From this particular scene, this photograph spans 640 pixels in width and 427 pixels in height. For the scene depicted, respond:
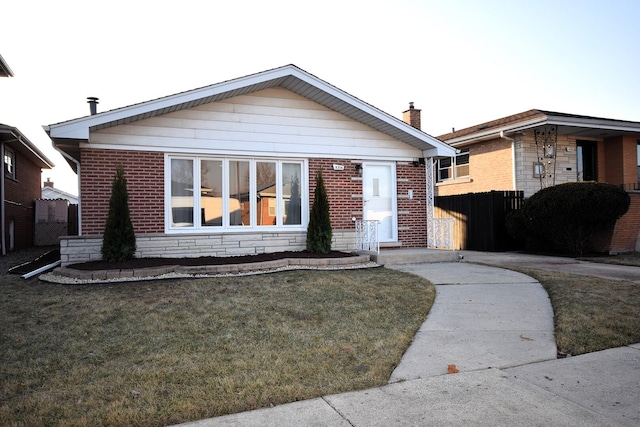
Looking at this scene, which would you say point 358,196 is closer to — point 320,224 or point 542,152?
point 320,224

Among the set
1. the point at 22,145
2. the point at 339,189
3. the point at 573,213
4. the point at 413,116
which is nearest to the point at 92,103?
the point at 339,189

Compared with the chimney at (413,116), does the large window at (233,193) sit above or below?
below

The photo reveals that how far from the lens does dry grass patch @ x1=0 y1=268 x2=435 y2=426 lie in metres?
3.30

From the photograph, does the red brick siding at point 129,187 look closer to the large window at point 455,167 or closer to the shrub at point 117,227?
the shrub at point 117,227

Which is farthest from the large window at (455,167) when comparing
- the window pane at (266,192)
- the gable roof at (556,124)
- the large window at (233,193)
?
the window pane at (266,192)

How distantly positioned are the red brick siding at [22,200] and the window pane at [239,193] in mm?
10273

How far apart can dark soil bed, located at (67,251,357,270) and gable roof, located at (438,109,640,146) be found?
8927mm

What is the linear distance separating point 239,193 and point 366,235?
332 cm

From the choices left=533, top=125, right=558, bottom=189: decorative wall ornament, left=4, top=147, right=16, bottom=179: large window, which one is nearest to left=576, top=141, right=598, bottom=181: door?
left=533, top=125, right=558, bottom=189: decorative wall ornament

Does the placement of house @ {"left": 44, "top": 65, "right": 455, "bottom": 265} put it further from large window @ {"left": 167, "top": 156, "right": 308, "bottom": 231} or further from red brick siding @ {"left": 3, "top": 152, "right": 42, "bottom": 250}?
red brick siding @ {"left": 3, "top": 152, "right": 42, "bottom": 250}

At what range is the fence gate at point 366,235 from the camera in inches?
438

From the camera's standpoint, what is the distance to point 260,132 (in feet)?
35.6

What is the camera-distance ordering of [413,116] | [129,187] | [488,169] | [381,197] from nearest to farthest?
1. [129,187]
2. [381,197]
3. [413,116]
4. [488,169]

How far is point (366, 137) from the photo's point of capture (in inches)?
467
